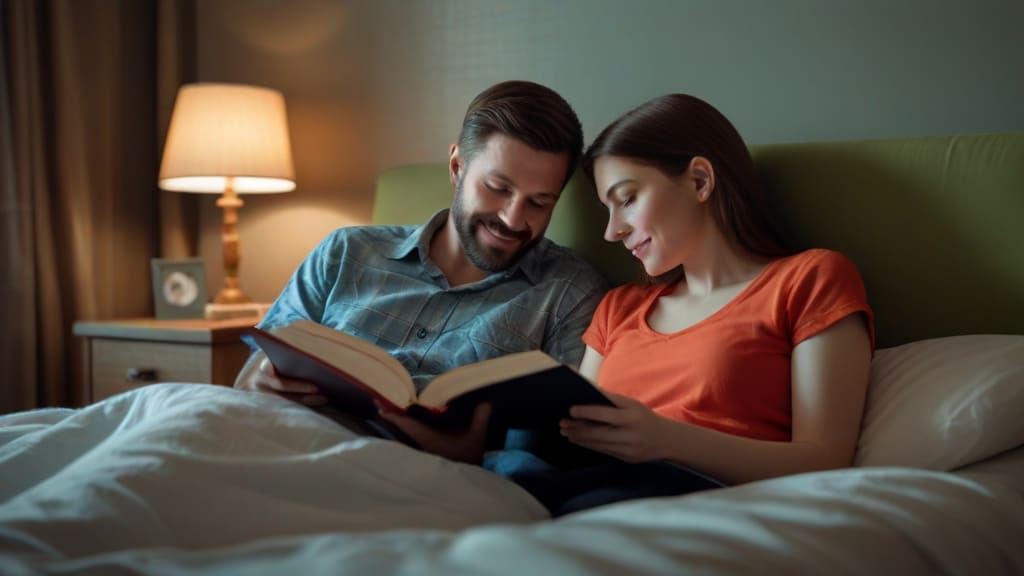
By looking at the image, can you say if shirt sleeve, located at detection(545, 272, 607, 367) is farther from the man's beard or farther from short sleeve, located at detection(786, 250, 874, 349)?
short sleeve, located at detection(786, 250, 874, 349)

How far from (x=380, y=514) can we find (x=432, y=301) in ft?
2.33

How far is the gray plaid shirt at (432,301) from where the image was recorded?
4.61ft

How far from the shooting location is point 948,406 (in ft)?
3.21

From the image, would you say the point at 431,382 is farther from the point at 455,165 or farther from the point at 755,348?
the point at 455,165

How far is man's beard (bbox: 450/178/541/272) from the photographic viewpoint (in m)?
1.42

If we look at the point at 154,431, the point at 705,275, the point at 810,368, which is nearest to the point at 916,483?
the point at 810,368

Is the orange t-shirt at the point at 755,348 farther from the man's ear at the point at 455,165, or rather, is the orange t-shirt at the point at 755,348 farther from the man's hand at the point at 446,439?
the man's ear at the point at 455,165

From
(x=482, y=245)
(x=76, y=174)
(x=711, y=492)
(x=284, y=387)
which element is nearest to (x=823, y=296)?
(x=711, y=492)

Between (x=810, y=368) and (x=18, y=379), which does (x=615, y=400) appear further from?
(x=18, y=379)

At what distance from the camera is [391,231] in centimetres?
163

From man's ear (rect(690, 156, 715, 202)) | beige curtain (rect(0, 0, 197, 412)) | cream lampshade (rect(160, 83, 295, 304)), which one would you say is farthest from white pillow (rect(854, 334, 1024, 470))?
beige curtain (rect(0, 0, 197, 412))

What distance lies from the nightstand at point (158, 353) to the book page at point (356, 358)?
3.21 feet

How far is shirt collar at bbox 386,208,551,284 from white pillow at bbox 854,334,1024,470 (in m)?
0.60

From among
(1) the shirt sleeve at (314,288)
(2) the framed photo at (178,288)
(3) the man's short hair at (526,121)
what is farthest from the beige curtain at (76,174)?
(3) the man's short hair at (526,121)
